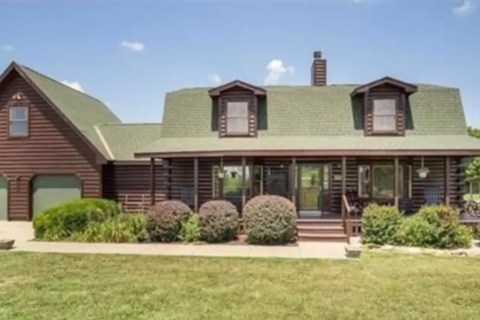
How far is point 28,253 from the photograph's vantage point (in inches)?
461

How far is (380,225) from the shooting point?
13703 mm

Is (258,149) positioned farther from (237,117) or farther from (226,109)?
(226,109)

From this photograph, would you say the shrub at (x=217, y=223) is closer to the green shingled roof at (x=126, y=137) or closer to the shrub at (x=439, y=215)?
the shrub at (x=439, y=215)

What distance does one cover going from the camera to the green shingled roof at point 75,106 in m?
19.9

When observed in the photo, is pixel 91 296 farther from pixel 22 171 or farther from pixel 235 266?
pixel 22 171

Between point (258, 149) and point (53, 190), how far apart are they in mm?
10027

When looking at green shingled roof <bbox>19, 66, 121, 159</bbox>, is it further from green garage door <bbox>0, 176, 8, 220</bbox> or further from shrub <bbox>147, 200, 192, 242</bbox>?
shrub <bbox>147, 200, 192, 242</bbox>

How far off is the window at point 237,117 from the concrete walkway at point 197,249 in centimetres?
628

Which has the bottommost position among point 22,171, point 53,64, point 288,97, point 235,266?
point 235,266

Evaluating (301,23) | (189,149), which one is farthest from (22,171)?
(301,23)

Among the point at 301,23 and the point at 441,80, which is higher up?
the point at 301,23

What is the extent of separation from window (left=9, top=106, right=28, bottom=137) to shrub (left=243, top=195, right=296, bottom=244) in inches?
469

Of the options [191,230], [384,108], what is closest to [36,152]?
[191,230]

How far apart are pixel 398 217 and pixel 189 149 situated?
7.68 metres
